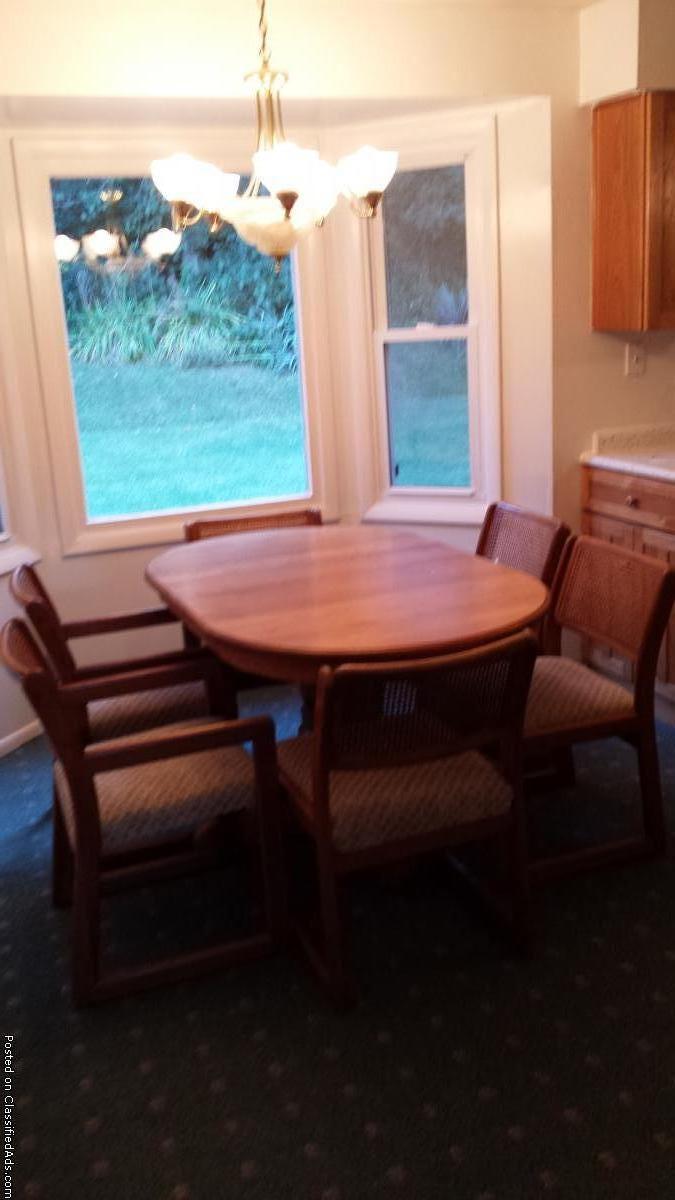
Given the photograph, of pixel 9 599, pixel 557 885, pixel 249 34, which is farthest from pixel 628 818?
pixel 249 34

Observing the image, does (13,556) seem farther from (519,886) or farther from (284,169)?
(519,886)

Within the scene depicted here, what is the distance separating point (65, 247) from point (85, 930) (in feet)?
8.38

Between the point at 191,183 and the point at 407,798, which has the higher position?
the point at 191,183

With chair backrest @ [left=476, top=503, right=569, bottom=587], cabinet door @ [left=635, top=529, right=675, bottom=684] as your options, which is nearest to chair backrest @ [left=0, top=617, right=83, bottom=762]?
chair backrest @ [left=476, top=503, right=569, bottom=587]

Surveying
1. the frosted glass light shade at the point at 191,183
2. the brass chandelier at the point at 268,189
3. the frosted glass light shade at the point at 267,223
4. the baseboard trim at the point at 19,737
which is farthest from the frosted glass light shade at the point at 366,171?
the baseboard trim at the point at 19,737

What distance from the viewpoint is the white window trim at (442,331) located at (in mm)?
3740

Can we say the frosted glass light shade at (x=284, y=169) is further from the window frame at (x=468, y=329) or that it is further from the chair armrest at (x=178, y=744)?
the window frame at (x=468, y=329)

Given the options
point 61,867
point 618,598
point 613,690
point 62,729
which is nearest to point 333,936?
point 62,729

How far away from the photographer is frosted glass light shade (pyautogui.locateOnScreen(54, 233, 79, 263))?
12.0 feet

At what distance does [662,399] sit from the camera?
3.94m

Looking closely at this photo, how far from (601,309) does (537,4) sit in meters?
1.05

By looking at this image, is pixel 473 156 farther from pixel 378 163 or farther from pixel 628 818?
pixel 628 818

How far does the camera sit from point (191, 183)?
240 centimetres

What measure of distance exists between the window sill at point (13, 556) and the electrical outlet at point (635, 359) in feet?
7.78
